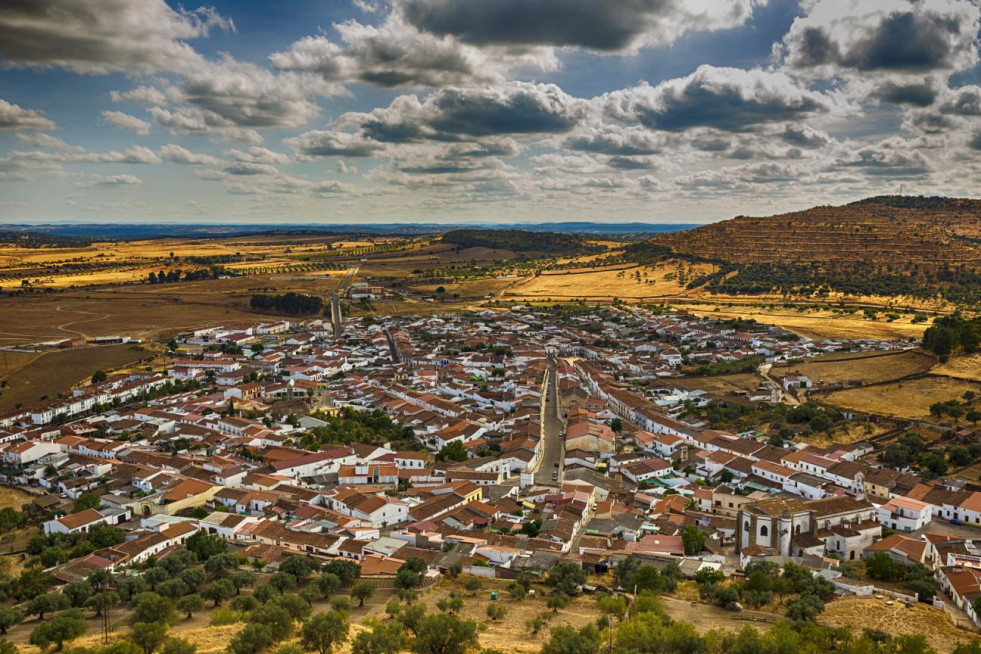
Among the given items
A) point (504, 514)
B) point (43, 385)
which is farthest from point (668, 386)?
point (43, 385)

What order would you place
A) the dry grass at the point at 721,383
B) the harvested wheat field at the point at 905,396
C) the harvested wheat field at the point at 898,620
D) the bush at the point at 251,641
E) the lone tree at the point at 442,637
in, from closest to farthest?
the bush at the point at 251,641 < the lone tree at the point at 442,637 < the harvested wheat field at the point at 898,620 < the harvested wheat field at the point at 905,396 < the dry grass at the point at 721,383

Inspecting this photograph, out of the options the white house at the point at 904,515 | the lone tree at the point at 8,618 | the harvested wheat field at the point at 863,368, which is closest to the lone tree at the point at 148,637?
the lone tree at the point at 8,618

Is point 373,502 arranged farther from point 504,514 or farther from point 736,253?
point 736,253

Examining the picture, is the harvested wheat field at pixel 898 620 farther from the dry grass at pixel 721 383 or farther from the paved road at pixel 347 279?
the paved road at pixel 347 279

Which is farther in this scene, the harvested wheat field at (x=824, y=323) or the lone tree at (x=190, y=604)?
the harvested wheat field at (x=824, y=323)

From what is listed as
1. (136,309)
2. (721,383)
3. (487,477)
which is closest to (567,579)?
(487,477)

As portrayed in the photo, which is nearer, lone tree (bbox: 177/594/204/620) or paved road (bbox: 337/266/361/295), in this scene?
lone tree (bbox: 177/594/204/620)

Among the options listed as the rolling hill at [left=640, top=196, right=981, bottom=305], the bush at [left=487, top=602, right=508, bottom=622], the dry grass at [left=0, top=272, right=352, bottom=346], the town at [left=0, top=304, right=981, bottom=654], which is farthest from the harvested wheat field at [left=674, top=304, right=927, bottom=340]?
the bush at [left=487, top=602, right=508, bottom=622]

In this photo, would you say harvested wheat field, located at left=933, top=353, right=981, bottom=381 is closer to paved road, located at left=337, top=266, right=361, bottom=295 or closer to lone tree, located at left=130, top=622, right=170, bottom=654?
lone tree, located at left=130, top=622, right=170, bottom=654

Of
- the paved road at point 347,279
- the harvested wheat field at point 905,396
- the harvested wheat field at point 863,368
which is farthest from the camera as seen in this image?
the paved road at point 347,279
